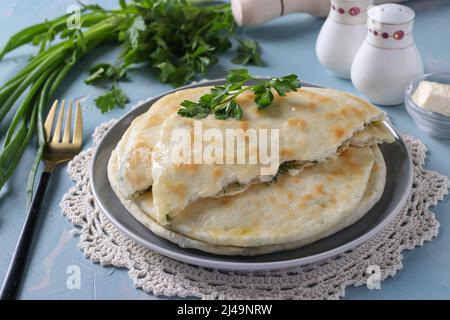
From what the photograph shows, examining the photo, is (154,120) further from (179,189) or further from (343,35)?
(343,35)

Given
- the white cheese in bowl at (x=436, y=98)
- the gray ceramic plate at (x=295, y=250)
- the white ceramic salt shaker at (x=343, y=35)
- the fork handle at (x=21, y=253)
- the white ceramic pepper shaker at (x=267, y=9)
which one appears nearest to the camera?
the gray ceramic plate at (x=295, y=250)

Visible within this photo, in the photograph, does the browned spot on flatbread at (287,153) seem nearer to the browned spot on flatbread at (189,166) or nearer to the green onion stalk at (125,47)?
the browned spot on flatbread at (189,166)

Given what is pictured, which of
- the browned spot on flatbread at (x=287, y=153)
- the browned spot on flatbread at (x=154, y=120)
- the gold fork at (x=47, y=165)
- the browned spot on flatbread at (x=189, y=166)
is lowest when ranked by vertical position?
the gold fork at (x=47, y=165)

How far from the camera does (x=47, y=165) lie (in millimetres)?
2492

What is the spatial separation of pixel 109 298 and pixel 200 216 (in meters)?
0.39

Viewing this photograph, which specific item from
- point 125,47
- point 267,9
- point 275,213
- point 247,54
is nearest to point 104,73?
point 125,47

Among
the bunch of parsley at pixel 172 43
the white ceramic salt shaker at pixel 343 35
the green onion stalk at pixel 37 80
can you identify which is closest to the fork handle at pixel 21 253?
the green onion stalk at pixel 37 80

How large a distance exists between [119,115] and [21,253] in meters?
0.96

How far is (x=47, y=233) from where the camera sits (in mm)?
2186

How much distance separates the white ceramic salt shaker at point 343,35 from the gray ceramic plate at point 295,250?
27.9 inches

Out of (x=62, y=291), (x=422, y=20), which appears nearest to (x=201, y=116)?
(x=62, y=291)

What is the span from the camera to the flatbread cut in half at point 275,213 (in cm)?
186

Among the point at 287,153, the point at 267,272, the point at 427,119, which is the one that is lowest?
the point at 427,119
